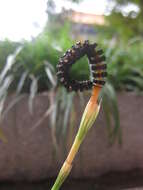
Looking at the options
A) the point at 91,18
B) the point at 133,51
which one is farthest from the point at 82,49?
the point at 91,18

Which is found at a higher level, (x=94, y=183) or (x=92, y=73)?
(x=92, y=73)

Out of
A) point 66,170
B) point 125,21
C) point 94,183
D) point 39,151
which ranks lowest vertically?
point 94,183

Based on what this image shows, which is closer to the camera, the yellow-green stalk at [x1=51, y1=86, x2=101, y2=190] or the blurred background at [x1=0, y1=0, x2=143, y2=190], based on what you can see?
the yellow-green stalk at [x1=51, y1=86, x2=101, y2=190]

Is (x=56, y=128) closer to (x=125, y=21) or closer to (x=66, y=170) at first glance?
(x=66, y=170)

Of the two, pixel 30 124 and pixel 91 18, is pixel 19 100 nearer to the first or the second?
pixel 30 124

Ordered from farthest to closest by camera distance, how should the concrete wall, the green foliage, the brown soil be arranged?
the green foliage → the concrete wall → the brown soil

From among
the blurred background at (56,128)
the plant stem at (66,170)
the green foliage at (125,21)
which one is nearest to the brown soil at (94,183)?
the blurred background at (56,128)

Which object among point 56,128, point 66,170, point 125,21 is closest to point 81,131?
point 66,170

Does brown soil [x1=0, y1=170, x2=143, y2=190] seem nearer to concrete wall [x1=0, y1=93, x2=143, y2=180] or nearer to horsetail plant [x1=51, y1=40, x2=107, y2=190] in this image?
concrete wall [x1=0, y1=93, x2=143, y2=180]

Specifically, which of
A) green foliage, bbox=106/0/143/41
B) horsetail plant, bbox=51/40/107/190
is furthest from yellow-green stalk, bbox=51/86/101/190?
green foliage, bbox=106/0/143/41

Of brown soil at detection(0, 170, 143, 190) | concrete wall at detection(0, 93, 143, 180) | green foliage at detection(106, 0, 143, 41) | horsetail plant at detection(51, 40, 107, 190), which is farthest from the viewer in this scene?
green foliage at detection(106, 0, 143, 41)

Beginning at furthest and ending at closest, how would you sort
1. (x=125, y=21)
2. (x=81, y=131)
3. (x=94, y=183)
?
(x=125, y=21) → (x=94, y=183) → (x=81, y=131)
